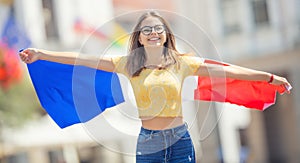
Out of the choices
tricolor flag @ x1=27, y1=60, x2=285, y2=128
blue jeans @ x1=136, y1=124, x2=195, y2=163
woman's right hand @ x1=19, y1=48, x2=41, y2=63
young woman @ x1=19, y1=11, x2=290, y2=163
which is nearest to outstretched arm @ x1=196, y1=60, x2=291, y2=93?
young woman @ x1=19, y1=11, x2=290, y2=163

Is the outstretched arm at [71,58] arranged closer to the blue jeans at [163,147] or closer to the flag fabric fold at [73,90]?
the flag fabric fold at [73,90]

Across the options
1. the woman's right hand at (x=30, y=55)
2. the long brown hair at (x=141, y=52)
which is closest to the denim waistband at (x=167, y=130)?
the long brown hair at (x=141, y=52)

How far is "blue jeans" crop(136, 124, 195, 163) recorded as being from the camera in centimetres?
415

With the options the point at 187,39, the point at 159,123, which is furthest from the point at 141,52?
the point at 187,39

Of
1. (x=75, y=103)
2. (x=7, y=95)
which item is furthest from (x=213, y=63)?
(x=7, y=95)

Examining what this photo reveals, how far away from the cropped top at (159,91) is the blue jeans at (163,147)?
106 mm

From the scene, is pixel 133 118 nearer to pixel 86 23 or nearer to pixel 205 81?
pixel 205 81

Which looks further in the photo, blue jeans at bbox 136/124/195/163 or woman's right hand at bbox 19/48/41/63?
woman's right hand at bbox 19/48/41/63

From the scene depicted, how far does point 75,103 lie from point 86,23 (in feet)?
55.6

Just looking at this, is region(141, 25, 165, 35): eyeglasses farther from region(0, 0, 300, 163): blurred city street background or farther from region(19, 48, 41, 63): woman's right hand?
region(0, 0, 300, 163): blurred city street background

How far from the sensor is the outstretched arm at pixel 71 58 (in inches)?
170

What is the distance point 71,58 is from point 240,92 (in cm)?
118

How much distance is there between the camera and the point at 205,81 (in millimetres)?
4621

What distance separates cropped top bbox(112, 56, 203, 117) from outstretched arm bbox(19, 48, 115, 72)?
0.18 meters
